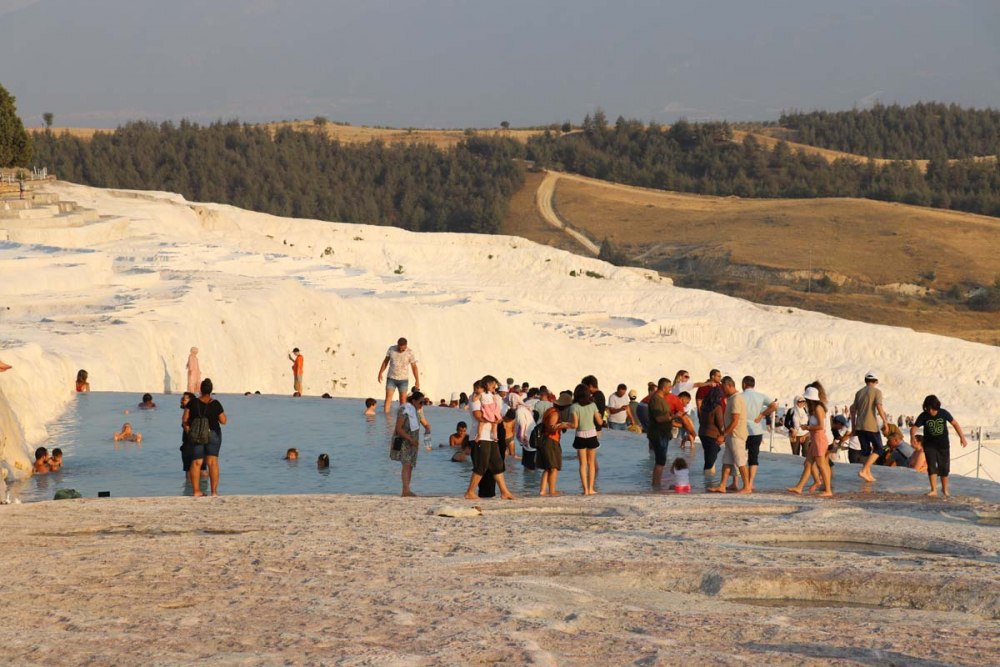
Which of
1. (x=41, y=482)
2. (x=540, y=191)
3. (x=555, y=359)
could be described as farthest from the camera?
(x=540, y=191)

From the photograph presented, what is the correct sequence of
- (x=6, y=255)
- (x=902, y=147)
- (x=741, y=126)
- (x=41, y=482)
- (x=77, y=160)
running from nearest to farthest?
(x=41, y=482)
(x=6, y=255)
(x=77, y=160)
(x=902, y=147)
(x=741, y=126)

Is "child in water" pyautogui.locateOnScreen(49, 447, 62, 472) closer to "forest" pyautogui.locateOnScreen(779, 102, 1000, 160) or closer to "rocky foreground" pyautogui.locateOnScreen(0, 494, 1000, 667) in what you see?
"rocky foreground" pyautogui.locateOnScreen(0, 494, 1000, 667)

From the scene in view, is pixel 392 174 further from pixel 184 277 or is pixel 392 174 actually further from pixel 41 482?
pixel 41 482

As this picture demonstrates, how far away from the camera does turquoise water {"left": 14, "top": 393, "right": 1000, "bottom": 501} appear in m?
12.8

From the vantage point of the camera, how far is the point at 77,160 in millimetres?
69438

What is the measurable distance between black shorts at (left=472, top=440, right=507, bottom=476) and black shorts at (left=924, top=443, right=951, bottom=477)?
4.23 m

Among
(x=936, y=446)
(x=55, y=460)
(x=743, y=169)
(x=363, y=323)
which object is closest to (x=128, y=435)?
(x=55, y=460)

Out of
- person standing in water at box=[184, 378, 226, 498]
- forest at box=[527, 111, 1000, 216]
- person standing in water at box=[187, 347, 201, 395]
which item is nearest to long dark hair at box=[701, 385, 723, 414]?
person standing in water at box=[184, 378, 226, 498]

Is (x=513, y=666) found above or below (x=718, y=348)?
below

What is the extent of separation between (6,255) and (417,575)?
2201 cm

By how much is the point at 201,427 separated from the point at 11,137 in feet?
161

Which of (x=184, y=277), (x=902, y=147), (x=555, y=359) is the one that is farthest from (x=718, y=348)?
(x=902, y=147)

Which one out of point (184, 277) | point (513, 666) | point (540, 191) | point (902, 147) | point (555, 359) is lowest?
point (513, 666)

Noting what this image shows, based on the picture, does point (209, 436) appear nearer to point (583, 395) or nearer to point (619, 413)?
point (583, 395)
